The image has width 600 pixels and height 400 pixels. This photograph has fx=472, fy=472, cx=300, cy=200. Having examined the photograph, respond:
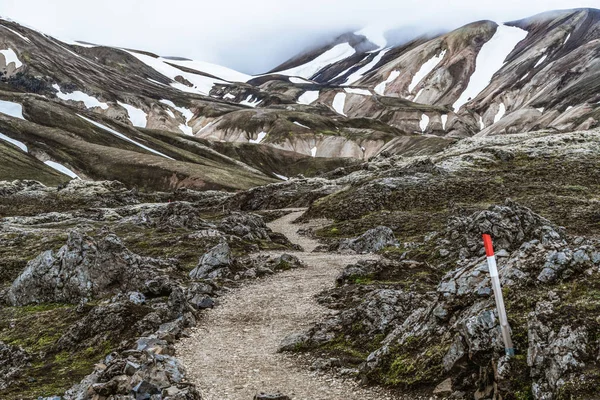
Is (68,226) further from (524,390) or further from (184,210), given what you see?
(524,390)

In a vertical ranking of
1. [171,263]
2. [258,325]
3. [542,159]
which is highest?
[542,159]

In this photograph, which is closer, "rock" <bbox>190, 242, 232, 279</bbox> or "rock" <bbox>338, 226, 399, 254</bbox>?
"rock" <bbox>190, 242, 232, 279</bbox>

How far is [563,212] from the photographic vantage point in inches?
1885

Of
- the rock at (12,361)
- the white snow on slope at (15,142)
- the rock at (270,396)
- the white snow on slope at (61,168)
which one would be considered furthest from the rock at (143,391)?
the white snow on slope at (15,142)

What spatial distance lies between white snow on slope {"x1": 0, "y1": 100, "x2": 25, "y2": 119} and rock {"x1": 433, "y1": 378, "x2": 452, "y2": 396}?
678 feet

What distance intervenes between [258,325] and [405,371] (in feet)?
33.3

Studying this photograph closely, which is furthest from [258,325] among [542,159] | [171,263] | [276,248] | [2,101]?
[2,101]

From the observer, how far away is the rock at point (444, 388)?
11773mm

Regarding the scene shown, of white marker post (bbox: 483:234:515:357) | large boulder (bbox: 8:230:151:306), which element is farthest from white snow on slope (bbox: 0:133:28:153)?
white marker post (bbox: 483:234:515:357)

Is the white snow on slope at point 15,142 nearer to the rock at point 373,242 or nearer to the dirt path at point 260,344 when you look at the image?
the rock at point 373,242

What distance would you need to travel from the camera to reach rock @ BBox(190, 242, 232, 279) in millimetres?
32562

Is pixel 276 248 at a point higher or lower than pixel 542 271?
lower

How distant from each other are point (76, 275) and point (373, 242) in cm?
2379

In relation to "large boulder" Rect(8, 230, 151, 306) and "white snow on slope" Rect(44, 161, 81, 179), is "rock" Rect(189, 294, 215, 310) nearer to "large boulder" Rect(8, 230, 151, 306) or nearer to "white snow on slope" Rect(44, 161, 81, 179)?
"large boulder" Rect(8, 230, 151, 306)
